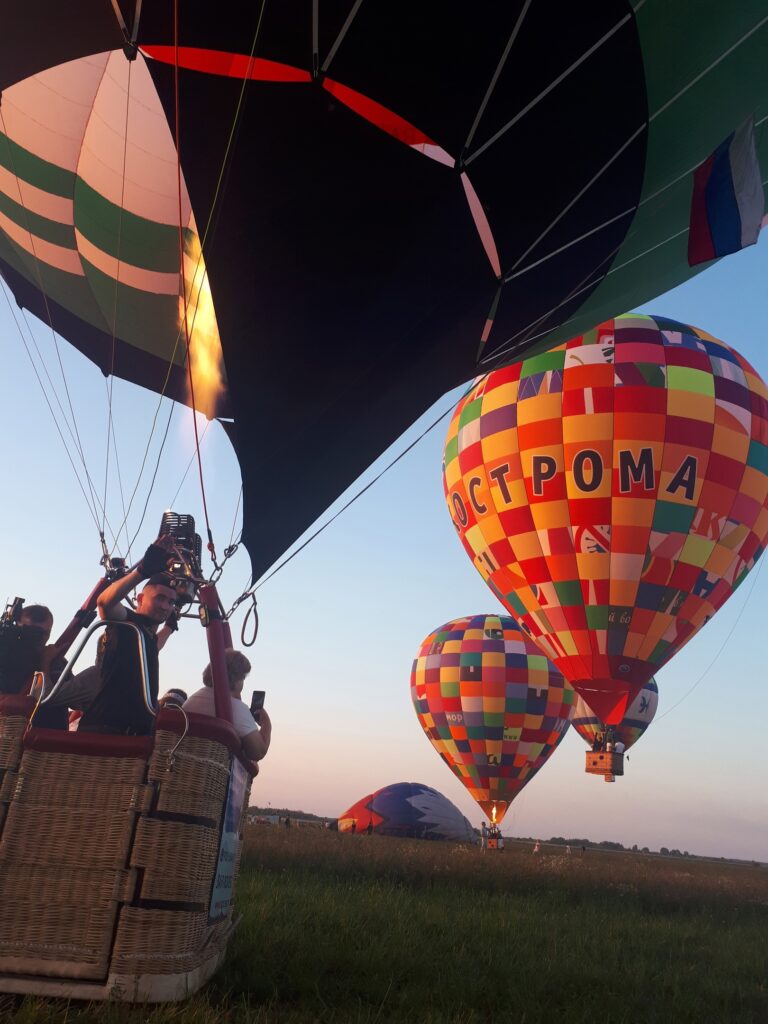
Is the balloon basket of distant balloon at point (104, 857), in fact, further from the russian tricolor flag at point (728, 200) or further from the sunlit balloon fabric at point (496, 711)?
the sunlit balloon fabric at point (496, 711)

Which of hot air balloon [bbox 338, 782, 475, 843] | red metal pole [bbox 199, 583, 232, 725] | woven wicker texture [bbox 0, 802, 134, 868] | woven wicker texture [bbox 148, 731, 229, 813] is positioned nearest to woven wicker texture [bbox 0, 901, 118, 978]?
woven wicker texture [bbox 0, 802, 134, 868]

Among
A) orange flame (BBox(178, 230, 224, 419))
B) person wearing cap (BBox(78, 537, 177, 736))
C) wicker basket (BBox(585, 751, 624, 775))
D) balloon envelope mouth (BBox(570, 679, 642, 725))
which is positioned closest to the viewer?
person wearing cap (BBox(78, 537, 177, 736))

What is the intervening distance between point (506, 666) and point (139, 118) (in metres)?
19.4

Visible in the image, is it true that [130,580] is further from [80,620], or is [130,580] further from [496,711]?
[496,711]

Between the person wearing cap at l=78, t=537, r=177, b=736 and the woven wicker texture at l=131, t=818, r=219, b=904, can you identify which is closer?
the woven wicker texture at l=131, t=818, r=219, b=904

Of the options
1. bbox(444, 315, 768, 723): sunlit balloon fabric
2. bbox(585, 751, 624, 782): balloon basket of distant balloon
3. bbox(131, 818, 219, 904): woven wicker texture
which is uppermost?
bbox(444, 315, 768, 723): sunlit balloon fabric

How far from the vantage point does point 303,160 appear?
5555mm

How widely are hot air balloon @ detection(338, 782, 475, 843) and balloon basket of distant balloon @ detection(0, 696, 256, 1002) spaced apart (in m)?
21.6

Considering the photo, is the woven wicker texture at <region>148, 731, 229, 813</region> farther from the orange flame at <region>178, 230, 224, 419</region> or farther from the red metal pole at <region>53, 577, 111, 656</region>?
the orange flame at <region>178, 230, 224, 419</region>

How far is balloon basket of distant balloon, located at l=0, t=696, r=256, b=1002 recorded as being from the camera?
9.80 feet

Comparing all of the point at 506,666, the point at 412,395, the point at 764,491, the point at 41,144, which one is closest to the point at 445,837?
the point at 506,666

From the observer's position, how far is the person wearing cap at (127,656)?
357 centimetres

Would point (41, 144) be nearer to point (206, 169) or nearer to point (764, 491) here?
point (206, 169)

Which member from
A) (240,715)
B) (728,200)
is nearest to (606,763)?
(728,200)
